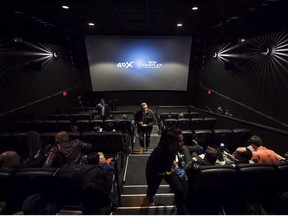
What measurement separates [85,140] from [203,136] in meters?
2.83

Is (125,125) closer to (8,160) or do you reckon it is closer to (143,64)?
(8,160)

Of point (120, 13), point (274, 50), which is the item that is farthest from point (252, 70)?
point (120, 13)

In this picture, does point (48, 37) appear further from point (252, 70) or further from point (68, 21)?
Answer: point (252, 70)

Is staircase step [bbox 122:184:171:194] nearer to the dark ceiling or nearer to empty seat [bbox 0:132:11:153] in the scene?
empty seat [bbox 0:132:11:153]

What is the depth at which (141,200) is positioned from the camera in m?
3.13

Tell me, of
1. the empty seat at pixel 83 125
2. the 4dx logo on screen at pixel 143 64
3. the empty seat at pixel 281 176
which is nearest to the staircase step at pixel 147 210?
the empty seat at pixel 281 176

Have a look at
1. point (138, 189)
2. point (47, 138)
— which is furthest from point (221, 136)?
point (47, 138)

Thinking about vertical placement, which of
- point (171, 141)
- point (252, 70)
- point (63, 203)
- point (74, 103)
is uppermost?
point (252, 70)

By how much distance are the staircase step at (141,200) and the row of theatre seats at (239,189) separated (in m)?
0.50

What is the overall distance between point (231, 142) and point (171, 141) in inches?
109

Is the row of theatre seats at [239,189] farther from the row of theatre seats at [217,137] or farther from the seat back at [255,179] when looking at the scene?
the row of theatre seats at [217,137]

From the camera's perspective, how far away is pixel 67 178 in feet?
7.45

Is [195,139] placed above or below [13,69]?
below

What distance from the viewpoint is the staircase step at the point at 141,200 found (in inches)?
120
